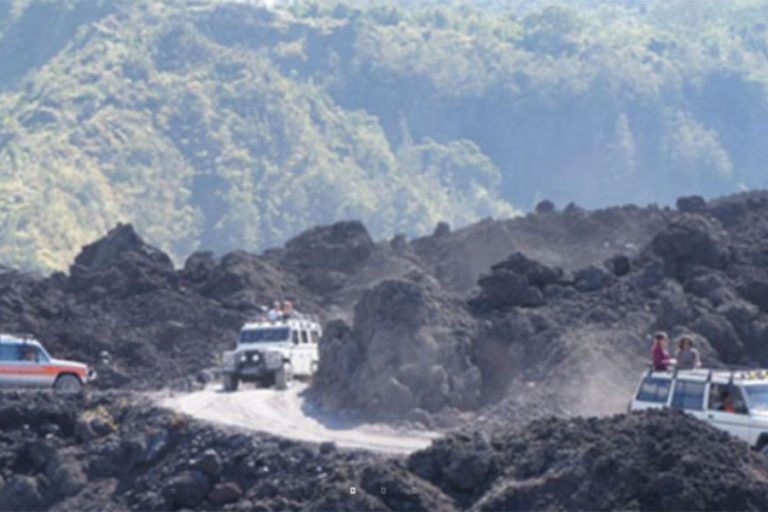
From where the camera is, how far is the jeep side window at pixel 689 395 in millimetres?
33531

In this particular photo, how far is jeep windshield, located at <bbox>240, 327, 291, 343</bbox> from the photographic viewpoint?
177 feet

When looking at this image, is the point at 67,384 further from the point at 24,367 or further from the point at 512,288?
the point at 512,288

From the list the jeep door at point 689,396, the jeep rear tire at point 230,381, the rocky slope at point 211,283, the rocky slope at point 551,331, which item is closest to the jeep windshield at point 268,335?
the rocky slope at point 211,283

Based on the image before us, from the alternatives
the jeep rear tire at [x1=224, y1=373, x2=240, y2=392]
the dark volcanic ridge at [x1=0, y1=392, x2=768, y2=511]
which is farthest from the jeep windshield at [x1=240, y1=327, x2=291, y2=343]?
the dark volcanic ridge at [x1=0, y1=392, x2=768, y2=511]

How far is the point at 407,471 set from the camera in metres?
31.5

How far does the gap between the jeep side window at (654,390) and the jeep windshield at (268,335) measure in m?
20.4

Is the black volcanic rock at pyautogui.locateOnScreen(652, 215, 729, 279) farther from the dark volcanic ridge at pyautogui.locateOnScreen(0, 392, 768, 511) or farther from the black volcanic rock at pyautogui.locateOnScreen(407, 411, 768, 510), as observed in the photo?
the black volcanic rock at pyautogui.locateOnScreen(407, 411, 768, 510)

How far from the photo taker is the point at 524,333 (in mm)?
47750

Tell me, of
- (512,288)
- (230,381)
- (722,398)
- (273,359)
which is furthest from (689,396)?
(273,359)

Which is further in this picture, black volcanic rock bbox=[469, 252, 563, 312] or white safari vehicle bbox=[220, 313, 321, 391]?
white safari vehicle bbox=[220, 313, 321, 391]

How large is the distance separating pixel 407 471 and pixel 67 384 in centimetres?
1993

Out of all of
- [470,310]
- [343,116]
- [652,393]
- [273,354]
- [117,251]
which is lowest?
[652,393]

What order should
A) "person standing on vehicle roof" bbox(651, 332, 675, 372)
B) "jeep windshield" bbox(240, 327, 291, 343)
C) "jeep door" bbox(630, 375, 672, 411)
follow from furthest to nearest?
"jeep windshield" bbox(240, 327, 291, 343) < "person standing on vehicle roof" bbox(651, 332, 675, 372) < "jeep door" bbox(630, 375, 672, 411)

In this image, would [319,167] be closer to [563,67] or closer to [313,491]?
[563,67]
